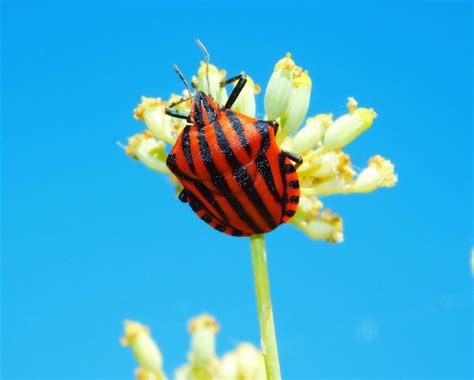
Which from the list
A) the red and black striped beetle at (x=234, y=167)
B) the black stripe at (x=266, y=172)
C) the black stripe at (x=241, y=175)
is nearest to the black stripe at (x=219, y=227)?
the red and black striped beetle at (x=234, y=167)

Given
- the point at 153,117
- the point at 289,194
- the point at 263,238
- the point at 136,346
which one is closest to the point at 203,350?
the point at 136,346

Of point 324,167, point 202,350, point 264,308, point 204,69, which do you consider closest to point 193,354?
point 202,350

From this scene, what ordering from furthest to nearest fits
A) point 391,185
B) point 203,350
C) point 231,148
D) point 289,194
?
point 391,185
point 203,350
point 289,194
point 231,148

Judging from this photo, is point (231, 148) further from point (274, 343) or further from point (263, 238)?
point (274, 343)

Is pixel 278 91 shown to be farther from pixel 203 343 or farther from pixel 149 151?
pixel 203 343

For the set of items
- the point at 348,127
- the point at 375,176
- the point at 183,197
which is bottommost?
the point at 183,197

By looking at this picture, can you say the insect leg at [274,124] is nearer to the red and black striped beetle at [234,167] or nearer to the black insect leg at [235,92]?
the red and black striped beetle at [234,167]

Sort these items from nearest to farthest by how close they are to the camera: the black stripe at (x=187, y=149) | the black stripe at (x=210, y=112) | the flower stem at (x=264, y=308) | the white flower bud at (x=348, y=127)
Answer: the flower stem at (x=264, y=308) → the black stripe at (x=187, y=149) → the black stripe at (x=210, y=112) → the white flower bud at (x=348, y=127)
